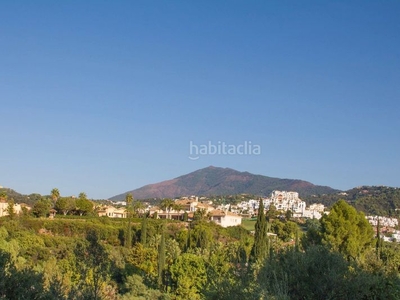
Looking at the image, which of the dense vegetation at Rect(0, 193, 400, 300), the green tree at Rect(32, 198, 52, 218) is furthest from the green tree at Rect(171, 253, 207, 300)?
the green tree at Rect(32, 198, 52, 218)

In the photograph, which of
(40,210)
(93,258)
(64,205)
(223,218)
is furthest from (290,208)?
(93,258)

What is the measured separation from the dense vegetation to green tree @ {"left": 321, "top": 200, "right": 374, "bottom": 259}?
7cm

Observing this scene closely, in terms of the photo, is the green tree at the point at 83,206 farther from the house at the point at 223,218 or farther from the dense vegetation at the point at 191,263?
the house at the point at 223,218

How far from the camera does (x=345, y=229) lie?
3341 cm

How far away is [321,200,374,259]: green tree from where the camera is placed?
32875 mm

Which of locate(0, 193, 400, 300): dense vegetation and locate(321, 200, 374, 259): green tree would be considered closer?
locate(0, 193, 400, 300): dense vegetation

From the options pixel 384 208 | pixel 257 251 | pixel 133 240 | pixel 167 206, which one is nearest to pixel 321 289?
pixel 257 251

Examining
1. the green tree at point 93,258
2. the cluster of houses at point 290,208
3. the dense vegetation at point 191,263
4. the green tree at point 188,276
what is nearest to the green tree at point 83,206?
the dense vegetation at point 191,263

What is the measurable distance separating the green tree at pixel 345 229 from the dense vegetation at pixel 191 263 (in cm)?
7

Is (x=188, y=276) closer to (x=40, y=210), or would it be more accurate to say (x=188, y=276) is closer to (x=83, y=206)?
(x=40, y=210)

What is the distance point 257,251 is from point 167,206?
38246 millimetres

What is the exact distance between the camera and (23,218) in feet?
168

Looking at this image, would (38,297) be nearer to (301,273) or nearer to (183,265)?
(301,273)

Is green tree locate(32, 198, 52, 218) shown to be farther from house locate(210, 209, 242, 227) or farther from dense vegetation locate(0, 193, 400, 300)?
house locate(210, 209, 242, 227)
